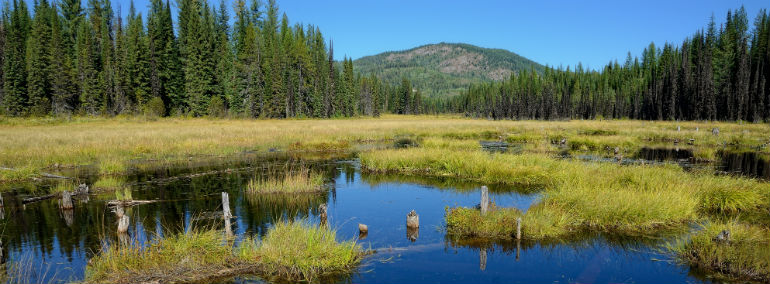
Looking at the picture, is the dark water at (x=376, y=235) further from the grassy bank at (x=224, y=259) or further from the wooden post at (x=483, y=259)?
the grassy bank at (x=224, y=259)

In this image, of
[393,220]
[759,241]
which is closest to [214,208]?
[393,220]

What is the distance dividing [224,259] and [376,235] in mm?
4274

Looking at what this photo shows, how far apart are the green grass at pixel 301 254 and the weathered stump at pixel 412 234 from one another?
2456mm

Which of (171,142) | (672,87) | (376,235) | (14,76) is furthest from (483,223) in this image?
(672,87)

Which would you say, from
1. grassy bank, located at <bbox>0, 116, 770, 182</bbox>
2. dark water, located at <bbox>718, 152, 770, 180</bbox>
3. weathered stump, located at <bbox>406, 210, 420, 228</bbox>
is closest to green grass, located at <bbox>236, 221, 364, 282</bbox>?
weathered stump, located at <bbox>406, 210, 420, 228</bbox>

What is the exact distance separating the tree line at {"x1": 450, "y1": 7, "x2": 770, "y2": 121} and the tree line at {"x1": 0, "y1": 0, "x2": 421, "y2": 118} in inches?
2547

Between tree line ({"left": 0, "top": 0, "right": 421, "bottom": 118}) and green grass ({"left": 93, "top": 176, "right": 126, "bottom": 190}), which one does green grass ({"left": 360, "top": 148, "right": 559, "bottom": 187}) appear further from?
tree line ({"left": 0, "top": 0, "right": 421, "bottom": 118})

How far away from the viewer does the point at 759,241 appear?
934 centimetres

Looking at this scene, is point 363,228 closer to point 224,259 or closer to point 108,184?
point 224,259

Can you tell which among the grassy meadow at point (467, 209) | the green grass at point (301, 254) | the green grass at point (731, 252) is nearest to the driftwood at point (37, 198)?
the grassy meadow at point (467, 209)

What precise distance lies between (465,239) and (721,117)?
79351 mm

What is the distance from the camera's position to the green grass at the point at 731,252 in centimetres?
806

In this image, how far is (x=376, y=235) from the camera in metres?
11.5

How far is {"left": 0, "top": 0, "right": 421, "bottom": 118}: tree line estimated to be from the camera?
52.2 meters
